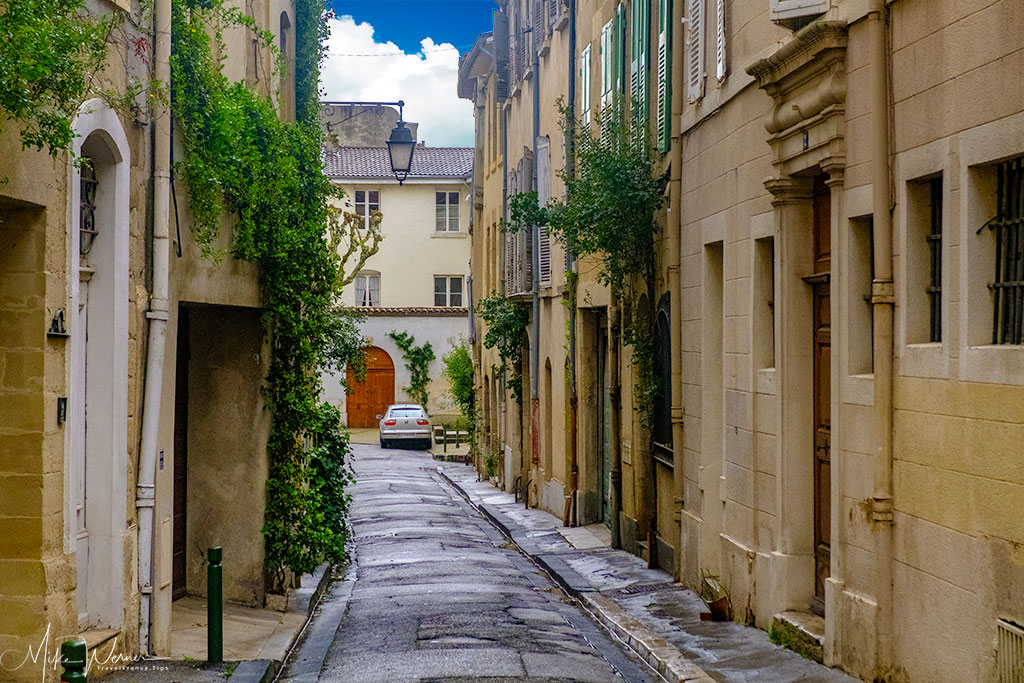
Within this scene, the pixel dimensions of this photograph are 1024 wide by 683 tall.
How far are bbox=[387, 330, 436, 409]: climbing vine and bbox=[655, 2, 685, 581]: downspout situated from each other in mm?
37088

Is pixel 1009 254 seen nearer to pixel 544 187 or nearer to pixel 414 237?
pixel 544 187

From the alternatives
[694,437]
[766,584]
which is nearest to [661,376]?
[694,437]

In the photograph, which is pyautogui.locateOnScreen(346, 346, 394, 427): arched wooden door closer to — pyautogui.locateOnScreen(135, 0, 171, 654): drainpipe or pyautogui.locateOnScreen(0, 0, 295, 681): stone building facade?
pyautogui.locateOnScreen(0, 0, 295, 681): stone building facade

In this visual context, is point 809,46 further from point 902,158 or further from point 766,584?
point 766,584

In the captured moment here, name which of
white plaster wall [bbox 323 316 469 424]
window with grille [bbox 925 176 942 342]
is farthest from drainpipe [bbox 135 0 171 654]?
white plaster wall [bbox 323 316 469 424]

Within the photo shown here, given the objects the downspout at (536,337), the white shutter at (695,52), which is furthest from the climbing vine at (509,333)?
the white shutter at (695,52)

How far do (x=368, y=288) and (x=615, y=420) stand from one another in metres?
38.5

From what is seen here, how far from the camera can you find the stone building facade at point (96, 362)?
7723mm

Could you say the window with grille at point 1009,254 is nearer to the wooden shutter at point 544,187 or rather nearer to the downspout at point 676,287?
the downspout at point 676,287

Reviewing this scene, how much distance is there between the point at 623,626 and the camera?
11.2 metres

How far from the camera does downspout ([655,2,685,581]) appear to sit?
44.6ft

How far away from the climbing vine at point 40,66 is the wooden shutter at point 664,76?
7.60 m

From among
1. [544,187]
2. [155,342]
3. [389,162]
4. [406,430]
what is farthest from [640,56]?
[389,162]
